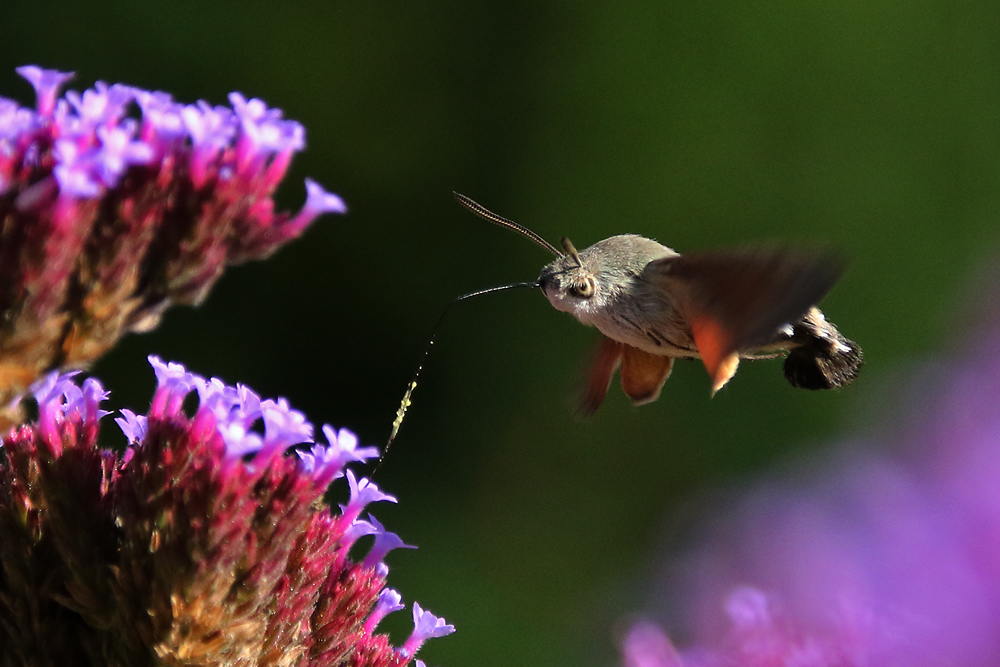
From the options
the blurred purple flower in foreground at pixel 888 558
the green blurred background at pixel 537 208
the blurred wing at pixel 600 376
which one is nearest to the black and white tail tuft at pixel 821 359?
the blurred wing at pixel 600 376

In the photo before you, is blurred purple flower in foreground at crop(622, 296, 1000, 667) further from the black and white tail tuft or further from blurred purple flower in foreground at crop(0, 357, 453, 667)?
the black and white tail tuft

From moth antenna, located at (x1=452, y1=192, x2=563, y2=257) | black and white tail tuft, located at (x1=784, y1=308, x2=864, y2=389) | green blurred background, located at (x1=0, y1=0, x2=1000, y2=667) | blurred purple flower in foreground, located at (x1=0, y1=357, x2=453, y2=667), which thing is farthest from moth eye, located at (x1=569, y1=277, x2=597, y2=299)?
green blurred background, located at (x1=0, y1=0, x2=1000, y2=667)

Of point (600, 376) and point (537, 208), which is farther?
point (537, 208)

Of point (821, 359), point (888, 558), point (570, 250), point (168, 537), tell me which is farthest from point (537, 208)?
point (888, 558)

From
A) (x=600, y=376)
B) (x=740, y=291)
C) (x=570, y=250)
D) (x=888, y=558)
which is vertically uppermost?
(x=888, y=558)

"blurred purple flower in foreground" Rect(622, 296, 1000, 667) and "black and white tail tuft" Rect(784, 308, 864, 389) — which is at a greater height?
"blurred purple flower in foreground" Rect(622, 296, 1000, 667)

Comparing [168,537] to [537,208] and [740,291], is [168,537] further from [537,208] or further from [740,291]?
[537,208]
